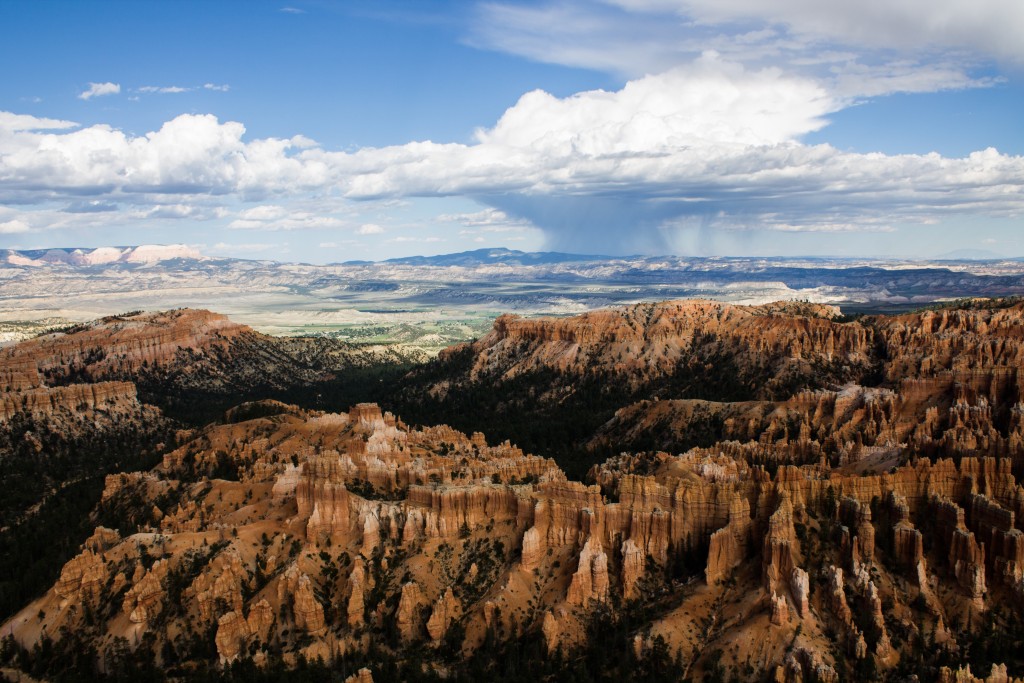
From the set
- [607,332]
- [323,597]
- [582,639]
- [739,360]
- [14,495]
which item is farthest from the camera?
[607,332]

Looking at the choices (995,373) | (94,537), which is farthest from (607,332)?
(94,537)

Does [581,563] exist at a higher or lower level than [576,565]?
higher

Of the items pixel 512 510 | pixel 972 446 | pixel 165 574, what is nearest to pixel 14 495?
pixel 165 574

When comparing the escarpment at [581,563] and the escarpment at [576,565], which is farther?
the escarpment at [581,563]

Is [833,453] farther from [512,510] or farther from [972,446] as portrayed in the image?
[512,510]

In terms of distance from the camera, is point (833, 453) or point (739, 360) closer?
point (833, 453)

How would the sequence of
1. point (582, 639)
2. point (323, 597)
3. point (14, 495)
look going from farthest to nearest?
point (14, 495) → point (323, 597) → point (582, 639)

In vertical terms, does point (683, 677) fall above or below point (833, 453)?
below

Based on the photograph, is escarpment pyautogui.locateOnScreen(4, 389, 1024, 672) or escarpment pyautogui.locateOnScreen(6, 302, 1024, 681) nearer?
escarpment pyautogui.locateOnScreen(6, 302, 1024, 681)

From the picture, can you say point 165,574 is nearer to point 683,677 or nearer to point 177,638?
point 177,638

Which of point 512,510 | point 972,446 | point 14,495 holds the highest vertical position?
point 972,446

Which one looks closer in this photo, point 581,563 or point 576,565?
point 581,563
